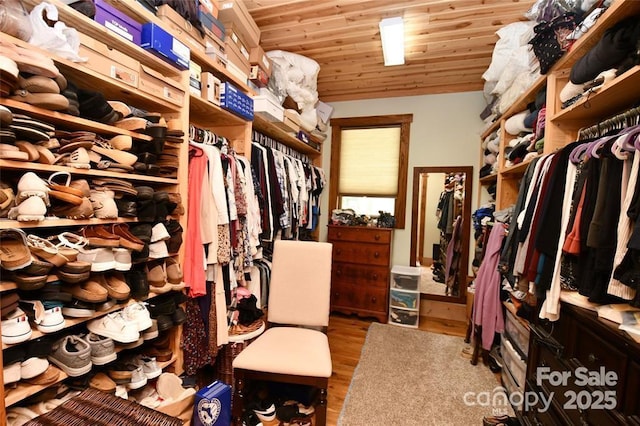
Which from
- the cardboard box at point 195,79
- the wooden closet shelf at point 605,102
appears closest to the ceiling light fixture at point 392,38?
the wooden closet shelf at point 605,102

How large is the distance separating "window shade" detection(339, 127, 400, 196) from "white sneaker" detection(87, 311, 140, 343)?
2880 mm

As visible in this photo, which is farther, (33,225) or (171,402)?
(171,402)

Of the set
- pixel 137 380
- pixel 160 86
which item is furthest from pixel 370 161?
pixel 137 380

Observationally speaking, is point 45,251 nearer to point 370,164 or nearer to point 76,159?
point 76,159

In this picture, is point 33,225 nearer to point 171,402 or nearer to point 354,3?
point 171,402

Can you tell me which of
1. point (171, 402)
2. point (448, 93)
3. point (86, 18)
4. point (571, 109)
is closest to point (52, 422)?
point (171, 402)

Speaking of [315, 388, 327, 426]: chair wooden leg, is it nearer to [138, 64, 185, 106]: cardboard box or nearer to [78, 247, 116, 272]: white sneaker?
[78, 247, 116, 272]: white sneaker

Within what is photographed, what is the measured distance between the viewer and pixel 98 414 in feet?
2.94

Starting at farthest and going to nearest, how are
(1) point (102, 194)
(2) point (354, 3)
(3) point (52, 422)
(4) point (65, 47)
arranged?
(2) point (354, 3) < (1) point (102, 194) < (4) point (65, 47) < (3) point (52, 422)

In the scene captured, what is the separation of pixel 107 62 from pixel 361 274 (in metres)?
2.72

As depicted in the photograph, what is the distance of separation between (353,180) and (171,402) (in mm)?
2910

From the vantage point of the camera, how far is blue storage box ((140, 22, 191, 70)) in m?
1.29

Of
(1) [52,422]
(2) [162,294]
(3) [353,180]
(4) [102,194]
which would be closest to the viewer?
(1) [52,422]

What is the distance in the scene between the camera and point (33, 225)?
0.93m
